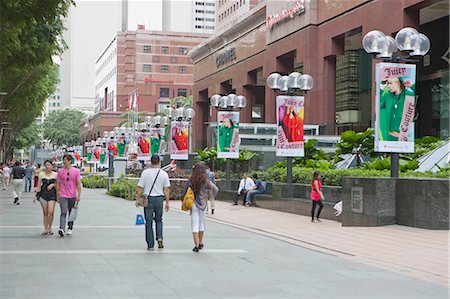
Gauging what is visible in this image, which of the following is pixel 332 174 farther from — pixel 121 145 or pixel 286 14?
pixel 121 145

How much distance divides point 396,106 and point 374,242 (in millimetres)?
4829

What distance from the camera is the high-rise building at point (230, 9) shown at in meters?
101

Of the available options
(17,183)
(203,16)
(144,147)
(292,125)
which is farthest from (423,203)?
(203,16)

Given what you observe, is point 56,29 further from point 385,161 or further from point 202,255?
point 202,255

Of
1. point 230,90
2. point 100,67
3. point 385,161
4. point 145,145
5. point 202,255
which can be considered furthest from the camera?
point 100,67

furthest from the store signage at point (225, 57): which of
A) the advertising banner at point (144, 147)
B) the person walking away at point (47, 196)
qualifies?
the person walking away at point (47, 196)

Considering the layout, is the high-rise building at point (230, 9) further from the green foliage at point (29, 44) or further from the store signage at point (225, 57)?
the green foliage at point (29, 44)

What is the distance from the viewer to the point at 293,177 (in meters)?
25.4

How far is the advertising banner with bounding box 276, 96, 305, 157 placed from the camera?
2406cm

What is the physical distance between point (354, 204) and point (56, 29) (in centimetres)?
1163

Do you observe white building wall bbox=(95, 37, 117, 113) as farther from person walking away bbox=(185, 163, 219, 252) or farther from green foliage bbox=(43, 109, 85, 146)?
person walking away bbox=(185, 163, 219, 252)

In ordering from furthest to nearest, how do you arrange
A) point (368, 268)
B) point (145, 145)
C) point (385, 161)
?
1. point (145, 145)
2. point (385, 161)
3. point (368, 268)

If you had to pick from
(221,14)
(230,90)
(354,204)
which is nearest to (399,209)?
(354,204)

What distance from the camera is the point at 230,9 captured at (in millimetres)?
110250
